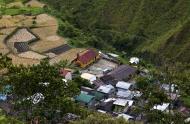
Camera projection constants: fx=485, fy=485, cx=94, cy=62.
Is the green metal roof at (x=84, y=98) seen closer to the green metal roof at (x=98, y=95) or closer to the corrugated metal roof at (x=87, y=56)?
the green metal roof at (x=98, y=95)

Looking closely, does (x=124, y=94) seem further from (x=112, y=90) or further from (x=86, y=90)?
(x=86, y=90)

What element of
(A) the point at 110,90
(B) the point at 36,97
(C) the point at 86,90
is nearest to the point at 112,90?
(A) the point at 110,90

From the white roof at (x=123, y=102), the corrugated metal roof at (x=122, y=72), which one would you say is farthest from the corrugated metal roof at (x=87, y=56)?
the white roof at (x=123, y=102)

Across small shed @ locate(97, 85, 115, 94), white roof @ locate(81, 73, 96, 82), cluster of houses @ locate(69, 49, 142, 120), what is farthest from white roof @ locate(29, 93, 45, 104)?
white roof @ locate(81, 73, 96, 82)

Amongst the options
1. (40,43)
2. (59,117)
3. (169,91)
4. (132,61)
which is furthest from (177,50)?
(59,117)

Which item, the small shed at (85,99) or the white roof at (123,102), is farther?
the white roof at (123,102)
